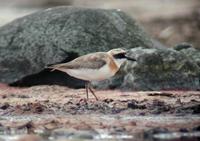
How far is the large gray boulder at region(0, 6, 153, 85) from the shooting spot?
50.4 feet

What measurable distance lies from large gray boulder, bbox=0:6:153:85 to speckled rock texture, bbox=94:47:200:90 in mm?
964

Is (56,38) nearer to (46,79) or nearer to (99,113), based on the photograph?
(46,79)

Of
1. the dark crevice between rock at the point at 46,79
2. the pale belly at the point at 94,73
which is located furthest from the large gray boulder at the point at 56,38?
the pale belly at the point at 94,73

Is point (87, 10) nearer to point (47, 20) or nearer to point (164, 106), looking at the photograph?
point (47, 20)

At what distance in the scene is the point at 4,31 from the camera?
16.1 m

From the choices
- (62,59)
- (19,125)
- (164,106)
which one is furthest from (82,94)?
(19,125)

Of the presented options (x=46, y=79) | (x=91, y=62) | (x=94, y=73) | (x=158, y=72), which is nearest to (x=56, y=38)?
(x=46, y=79)

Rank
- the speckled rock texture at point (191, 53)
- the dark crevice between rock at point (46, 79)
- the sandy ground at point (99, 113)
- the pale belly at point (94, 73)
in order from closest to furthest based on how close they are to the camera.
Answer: the sandy ground at point (99, 113) → the pale belly at point (94, 73) → the dark crevice between rock at point (46, 79) → the speckled rock texture at point (191, 53)

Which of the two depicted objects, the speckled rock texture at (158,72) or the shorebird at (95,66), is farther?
the speckled rock texture at (158,72)

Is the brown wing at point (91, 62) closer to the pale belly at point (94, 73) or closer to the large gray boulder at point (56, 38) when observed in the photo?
the pale belly at point (94, 73)

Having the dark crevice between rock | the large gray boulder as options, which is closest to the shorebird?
the large gray boulder

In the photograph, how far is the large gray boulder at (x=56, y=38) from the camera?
15.4 metres

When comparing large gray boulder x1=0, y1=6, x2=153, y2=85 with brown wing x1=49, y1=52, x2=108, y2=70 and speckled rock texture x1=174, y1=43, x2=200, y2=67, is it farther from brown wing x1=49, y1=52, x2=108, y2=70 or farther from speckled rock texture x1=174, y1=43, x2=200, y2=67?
brown wing x1=49, y1=52, x2=108, y2=70

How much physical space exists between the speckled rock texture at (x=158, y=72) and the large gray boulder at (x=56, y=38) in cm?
96
